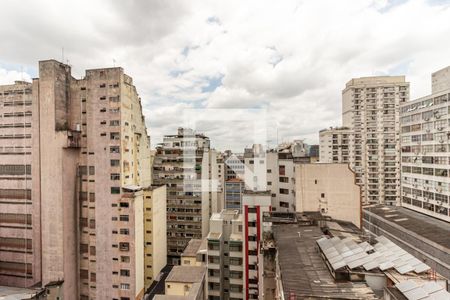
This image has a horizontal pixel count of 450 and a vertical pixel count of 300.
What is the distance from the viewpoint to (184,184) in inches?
1291

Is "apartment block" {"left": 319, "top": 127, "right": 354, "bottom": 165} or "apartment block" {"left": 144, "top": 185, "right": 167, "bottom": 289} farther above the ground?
"apartment block" {"left": 319, "top": 127, "right": 354, "bottom": 165}

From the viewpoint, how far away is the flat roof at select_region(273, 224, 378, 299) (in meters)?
7.73

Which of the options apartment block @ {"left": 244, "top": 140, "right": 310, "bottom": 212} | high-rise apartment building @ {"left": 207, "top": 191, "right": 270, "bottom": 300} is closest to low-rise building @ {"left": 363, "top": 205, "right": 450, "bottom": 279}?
apartment block @ {"left": 244, "top": 140, "right": 310, "bottom": 212}

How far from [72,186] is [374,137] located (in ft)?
136

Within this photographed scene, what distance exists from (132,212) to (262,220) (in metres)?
11.0

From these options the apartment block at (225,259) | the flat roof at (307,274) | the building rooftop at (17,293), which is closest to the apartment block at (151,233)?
the apartment block at (225,259)

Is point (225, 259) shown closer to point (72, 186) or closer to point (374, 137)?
point (72, 186)

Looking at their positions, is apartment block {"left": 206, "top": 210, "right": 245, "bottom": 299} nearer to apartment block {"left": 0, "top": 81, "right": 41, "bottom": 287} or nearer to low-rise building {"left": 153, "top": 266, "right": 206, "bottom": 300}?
low-rise building {"left": 153, "top": 266, "right": 206, "bottom": 300}

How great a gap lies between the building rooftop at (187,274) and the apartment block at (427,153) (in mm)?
21299

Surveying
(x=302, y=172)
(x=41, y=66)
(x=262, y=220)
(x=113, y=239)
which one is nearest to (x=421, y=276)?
(x=262, y=220)

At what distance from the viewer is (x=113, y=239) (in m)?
21.5

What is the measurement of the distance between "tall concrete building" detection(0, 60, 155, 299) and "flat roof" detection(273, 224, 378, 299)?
46.2ft

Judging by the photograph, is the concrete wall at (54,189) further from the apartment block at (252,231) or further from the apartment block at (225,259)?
the apartment block at (252,231)

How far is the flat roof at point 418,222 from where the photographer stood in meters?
18.6
